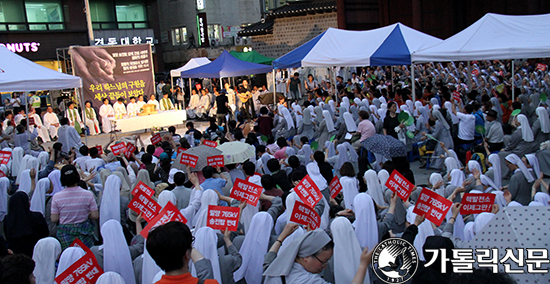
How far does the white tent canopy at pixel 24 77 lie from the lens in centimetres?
886

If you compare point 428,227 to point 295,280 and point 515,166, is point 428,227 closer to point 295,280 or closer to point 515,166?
point 295,280

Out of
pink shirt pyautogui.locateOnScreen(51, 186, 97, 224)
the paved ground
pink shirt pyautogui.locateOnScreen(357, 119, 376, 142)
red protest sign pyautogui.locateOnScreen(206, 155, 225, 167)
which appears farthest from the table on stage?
pink shirt pyautogui.locateOnScreen(51, 186, 97, 224)

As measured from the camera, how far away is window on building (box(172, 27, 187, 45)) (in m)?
32.9

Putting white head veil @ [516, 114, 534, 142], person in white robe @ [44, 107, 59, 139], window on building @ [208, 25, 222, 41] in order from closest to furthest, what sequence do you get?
white head veil @ [516, 114, 534, 142] → person in white robe @ [44, 107, 59, 139] → window on building @ [208, 25, 222, 41]

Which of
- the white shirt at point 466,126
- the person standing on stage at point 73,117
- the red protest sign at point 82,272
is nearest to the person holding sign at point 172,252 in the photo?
Result: the red protest sign at point 82,272

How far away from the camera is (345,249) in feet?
11.2

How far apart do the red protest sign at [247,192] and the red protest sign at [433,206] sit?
1449 millimetres

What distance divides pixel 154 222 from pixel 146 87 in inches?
549

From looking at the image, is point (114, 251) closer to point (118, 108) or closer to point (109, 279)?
point (109, 279)

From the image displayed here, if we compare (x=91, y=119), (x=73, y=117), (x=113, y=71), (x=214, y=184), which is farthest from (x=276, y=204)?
(x=113, y=71)

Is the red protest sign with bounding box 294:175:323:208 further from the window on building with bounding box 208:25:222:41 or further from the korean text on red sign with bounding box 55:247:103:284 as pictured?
the window on building with bounding box 208:25:222:41

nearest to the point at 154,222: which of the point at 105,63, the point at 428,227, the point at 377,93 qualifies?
the point at 428,227

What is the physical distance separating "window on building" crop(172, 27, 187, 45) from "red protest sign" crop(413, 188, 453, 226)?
30707 millimetres

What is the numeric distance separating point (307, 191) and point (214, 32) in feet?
96.3
